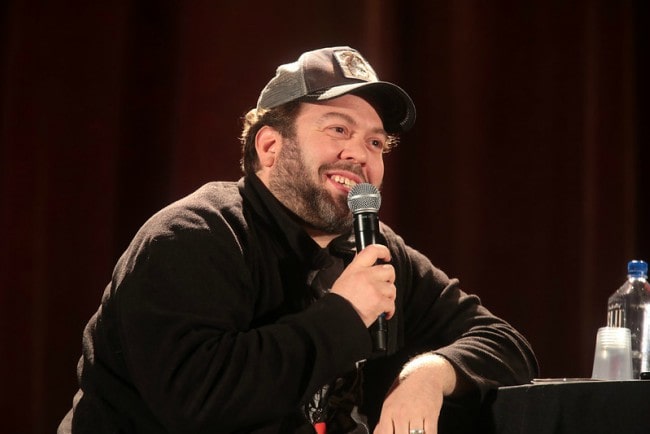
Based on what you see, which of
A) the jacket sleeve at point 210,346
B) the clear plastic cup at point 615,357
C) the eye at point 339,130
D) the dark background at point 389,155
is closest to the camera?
the jacket sleeve at point 210,346

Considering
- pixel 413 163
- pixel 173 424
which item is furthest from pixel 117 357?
pixel 413 163

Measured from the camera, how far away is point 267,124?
2.04m

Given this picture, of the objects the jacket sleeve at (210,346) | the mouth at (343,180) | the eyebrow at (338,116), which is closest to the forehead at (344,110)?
the eyebrow at (338,116)

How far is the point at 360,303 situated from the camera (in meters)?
1.55

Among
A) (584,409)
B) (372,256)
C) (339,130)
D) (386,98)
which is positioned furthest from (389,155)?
(584,409)

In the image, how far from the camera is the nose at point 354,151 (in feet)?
6.24

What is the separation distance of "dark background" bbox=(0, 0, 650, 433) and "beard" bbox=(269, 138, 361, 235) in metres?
0.67

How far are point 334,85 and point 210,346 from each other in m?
0.75

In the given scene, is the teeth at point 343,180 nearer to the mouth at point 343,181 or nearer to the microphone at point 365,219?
the mouth at point 343,181

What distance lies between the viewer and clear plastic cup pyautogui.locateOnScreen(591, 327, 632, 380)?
1.84m

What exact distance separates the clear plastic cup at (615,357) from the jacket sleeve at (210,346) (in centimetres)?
62

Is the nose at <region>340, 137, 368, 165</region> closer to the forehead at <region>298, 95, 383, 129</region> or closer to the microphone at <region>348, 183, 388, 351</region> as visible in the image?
the forehead at <region>298, 95, 383, 129</region>

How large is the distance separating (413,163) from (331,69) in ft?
3.29

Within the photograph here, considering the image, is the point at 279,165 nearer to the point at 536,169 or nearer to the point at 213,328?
the point at 213,328
